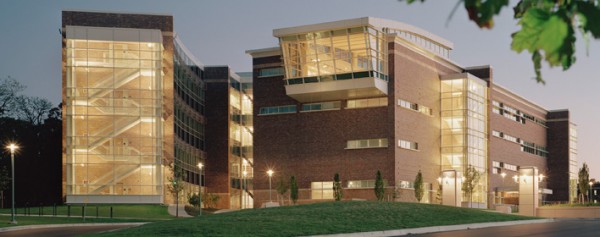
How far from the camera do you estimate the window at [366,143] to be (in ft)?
226

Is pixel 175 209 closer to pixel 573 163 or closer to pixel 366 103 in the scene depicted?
pixel 366 103

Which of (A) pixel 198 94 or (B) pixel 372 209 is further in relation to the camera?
(A) pixel 198 94

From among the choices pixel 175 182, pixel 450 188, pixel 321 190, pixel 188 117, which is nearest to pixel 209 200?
pixel 188 117

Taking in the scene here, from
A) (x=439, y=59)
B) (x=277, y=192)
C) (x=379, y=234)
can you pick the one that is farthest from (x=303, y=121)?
(x=379, y=234)

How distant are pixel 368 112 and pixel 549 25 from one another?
6738 centimetres

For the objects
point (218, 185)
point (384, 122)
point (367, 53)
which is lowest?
point (218, 185)

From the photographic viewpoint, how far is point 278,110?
7394 cm

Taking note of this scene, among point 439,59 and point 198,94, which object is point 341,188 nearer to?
point 439,59

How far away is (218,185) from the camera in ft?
291

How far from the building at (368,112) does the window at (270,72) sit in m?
0.09

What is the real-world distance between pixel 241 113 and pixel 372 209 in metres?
58.3

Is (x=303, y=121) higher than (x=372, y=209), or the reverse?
(x=303, y=121)

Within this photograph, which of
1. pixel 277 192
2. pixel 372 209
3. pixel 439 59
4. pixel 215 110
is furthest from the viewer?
pixel 215 110

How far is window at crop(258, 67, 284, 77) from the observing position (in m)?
73.7
